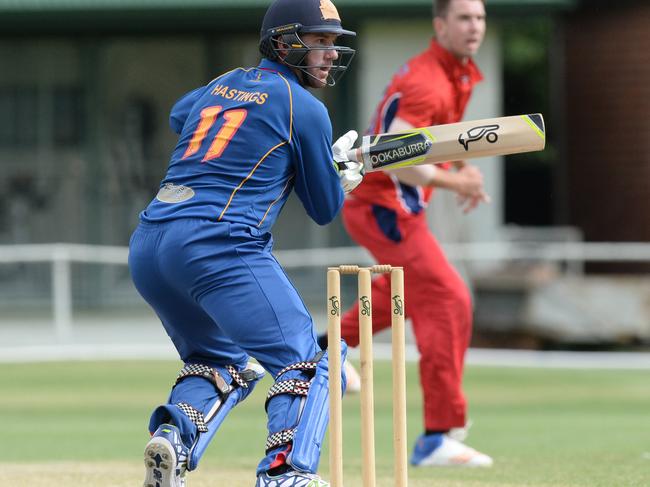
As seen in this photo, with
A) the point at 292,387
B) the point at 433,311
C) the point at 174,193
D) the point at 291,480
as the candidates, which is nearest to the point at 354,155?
the point at 174,193

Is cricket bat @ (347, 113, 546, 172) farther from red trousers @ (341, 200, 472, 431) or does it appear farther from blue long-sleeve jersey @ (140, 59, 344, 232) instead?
red trousers @ (341, 200, 472, 431)

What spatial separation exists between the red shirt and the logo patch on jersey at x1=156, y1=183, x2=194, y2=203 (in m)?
2.30

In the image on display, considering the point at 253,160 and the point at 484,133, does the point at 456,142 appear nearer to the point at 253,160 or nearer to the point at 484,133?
the point at 484,133

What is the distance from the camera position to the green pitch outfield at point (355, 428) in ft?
21.4

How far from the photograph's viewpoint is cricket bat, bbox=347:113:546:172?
16.7 feet

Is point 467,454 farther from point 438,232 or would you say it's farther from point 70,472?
point 438,232

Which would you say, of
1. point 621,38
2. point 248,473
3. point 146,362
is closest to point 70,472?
point 248,473

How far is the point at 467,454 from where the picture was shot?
700 cm

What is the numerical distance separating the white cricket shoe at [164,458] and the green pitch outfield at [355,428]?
129 cm

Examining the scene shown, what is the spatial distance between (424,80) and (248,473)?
215 cm

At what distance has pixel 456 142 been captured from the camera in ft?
16.8

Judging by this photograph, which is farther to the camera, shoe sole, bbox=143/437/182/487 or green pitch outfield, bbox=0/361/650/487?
green pitch outfield, bbox=0/361/650/487

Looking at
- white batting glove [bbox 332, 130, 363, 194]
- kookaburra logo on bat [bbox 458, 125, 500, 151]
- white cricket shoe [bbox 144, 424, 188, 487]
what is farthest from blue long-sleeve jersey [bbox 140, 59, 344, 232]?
white cricket shoe [bbox 144, 424, 188, 487]

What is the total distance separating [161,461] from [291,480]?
18.1 inches
